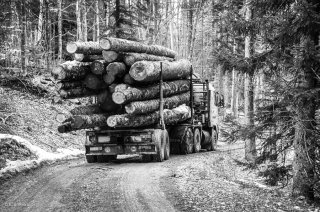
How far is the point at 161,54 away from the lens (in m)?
17.0

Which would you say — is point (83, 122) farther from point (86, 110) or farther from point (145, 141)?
point (145, 141)

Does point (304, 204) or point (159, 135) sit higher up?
point (159, 135)

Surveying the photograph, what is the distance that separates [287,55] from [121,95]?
19.3ft

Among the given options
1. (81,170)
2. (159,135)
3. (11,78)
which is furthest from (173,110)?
(11,78)

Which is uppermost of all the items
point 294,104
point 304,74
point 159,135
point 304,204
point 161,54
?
point 161,54

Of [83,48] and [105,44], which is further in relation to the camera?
[83,48]

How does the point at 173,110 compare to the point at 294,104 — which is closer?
the point at 294,104

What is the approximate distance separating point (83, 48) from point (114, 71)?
4.44ft

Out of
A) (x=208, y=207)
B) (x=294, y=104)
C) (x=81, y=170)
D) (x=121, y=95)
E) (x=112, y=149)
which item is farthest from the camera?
(x=112, y=149)

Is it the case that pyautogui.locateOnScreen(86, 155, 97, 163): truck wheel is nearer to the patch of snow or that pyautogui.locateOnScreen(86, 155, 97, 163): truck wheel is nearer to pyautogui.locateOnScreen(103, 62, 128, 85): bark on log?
the patch of snow

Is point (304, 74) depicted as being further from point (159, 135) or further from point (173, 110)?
point (173, 110)

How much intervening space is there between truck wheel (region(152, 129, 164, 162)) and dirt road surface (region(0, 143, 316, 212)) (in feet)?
7.65

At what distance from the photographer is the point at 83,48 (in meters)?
13.2

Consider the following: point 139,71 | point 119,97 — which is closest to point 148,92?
point 139,71
